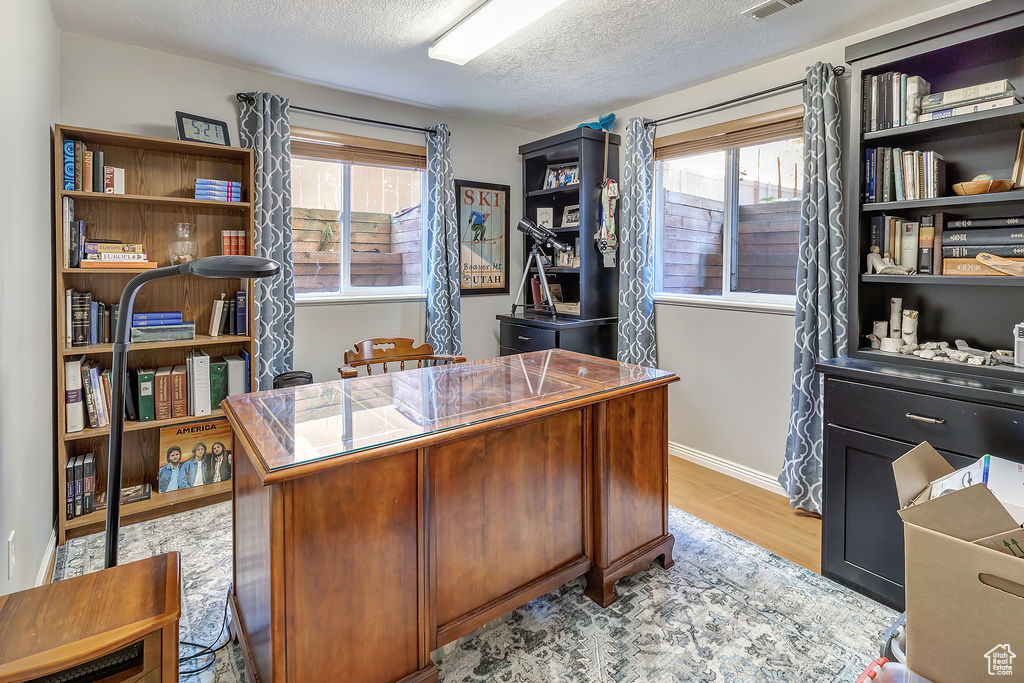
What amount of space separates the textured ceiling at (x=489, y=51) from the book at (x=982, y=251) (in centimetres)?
112

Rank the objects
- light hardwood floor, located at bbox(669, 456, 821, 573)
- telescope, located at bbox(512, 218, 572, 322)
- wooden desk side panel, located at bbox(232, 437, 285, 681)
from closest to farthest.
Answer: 1. wooden desk side panel, located at bbox(232, 437, 285, 681)
2. light hardwood floor, located at bbox(669, 456, 821, 573)
3. telescope, located at bbox(512, 218, 572, 322)

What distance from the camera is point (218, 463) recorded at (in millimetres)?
2961

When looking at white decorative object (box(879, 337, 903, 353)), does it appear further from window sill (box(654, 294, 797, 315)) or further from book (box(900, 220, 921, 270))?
window sill (box(654, 294, 797, 315))

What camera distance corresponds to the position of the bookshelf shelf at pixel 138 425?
2496 millimetres

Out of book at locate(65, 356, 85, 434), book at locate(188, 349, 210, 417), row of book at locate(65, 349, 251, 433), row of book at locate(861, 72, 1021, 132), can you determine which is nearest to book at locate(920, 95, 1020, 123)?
row of book at locate(861, 72, 1021, 132)

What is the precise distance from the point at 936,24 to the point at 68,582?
3175 millimetres

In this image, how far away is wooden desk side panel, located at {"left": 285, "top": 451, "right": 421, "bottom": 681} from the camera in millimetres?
1277

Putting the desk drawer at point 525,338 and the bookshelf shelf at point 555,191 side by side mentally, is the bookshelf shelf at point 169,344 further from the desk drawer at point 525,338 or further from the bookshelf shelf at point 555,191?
the bookshelf shelf at point 555,191

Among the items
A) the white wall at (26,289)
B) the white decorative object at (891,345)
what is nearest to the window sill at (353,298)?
the white wall at (26,289)

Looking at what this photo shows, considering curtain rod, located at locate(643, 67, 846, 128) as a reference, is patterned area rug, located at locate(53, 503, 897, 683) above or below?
below

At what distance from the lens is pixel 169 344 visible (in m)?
2.75

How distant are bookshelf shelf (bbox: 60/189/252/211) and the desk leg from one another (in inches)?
90.1

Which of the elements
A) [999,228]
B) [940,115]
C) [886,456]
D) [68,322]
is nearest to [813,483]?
[886,456]

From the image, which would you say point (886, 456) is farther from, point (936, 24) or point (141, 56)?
point (141, 56)
